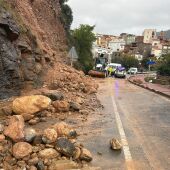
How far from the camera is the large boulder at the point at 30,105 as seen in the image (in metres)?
11.2

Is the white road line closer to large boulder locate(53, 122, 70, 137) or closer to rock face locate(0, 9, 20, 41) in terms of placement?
large boulder locate(53, 122, 70, 137)

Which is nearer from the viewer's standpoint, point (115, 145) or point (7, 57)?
point (115, 145)

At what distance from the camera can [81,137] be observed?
31.8 feet

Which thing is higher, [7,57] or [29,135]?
[7,57]

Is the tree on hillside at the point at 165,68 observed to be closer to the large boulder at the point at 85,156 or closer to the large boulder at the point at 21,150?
the large boulder at the point at 85,156

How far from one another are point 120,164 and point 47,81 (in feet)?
41.7

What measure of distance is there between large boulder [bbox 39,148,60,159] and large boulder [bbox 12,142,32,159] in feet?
0.79

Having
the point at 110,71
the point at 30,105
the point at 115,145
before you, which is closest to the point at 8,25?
the point at 30,105

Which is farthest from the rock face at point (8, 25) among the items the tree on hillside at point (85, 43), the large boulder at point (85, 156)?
the tree on hillside at point (85, 43)

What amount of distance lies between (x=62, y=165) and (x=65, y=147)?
677 mm

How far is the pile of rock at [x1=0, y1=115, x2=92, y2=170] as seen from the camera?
688 cm

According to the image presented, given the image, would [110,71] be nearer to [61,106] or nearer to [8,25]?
[8,25]

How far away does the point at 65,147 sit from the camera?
7.50 meters

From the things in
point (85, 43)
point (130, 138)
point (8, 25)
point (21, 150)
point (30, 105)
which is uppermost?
point (8, 25)
